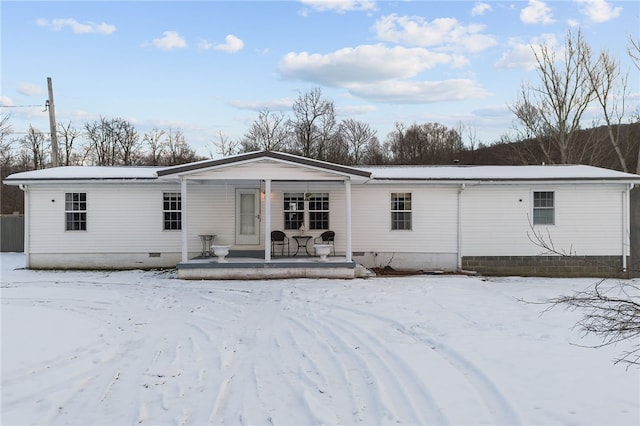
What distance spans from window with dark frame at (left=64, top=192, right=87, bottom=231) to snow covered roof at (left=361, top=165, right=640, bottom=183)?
9.00 m

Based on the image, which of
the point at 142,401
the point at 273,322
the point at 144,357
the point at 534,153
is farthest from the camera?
the point at 534,153

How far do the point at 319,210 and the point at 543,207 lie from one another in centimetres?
692

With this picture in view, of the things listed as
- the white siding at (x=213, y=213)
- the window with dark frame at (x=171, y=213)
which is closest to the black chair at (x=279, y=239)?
the white siding at (x=213, y=213)

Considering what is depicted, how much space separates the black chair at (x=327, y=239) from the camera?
14.0 metres

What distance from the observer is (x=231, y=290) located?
10695mm

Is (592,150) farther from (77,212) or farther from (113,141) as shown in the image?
(113,141)

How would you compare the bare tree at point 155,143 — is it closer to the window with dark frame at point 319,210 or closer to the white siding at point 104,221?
the white siding at point 104,221

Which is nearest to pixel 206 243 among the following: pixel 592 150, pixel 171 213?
pixel 171 213

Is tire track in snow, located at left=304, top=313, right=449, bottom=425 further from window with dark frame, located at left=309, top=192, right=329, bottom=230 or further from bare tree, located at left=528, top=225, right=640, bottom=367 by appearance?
window with dark frame, located at left=309, top=192, right=329, bottom=230

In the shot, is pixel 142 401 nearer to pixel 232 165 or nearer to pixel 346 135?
pixel 232 165

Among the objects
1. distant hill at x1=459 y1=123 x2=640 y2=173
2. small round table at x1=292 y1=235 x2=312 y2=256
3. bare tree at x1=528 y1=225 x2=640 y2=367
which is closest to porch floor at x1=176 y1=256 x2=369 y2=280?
small round table at x1=292 y1=235 x2=312 y2=256

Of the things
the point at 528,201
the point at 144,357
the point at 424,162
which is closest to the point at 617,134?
the point at 424,162

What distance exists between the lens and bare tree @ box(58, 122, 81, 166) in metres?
37.0

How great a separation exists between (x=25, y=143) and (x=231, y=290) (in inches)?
1401
